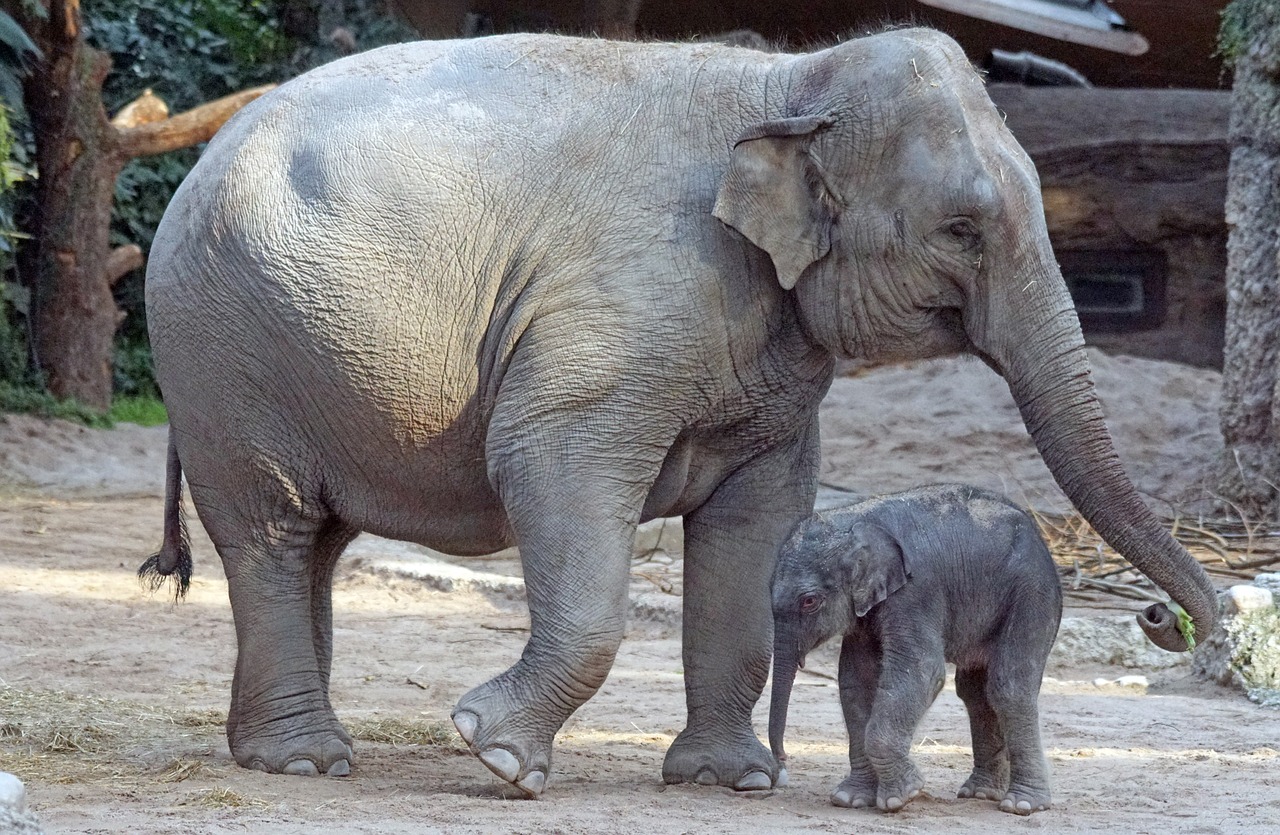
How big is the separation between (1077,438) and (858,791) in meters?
1.11

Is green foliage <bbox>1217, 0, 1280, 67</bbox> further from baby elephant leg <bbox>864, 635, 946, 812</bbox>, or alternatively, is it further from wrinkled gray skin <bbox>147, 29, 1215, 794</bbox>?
baby elephant leg <bbox>864, 635, 946, 812</bbox>

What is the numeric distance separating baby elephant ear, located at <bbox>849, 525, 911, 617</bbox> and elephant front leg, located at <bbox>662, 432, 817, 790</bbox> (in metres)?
0.63

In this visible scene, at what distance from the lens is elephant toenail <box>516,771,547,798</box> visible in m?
4.46

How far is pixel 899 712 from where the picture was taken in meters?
4.36

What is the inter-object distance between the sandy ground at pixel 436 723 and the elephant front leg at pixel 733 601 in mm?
229

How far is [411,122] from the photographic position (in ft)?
15.8

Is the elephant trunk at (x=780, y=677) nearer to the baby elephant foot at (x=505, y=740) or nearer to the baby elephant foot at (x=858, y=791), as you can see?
the baby elephant foot at (x=858, y=791)

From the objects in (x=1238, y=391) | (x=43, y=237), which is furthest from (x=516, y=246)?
(x=43, y=237)

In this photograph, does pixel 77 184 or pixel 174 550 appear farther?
pixel 77 184

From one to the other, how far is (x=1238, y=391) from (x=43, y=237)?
9.66 metres

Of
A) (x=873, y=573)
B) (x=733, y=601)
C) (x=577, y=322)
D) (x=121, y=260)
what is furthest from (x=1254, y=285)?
(x=121, y=260)

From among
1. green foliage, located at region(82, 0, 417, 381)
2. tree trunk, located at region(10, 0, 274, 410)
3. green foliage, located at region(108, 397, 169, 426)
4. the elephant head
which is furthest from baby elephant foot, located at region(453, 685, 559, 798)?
green foliage, located at region(82, 0, 417, 381)

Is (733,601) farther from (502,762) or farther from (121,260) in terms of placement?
(121,260)

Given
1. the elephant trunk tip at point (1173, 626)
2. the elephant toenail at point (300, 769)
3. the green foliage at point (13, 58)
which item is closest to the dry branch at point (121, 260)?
the green foliage at point (13, 58)
